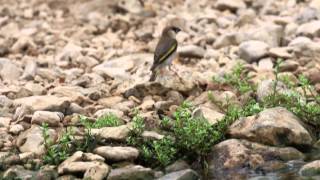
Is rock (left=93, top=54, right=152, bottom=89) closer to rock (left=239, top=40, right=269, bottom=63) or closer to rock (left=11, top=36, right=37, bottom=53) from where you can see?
rock (left=239, top=40, right=269, bottom=63)

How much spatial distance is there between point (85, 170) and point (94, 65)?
4.66m

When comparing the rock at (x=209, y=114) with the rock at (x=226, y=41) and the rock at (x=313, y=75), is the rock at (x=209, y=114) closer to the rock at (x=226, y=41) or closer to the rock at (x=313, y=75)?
the rock at (x=313, y=75)

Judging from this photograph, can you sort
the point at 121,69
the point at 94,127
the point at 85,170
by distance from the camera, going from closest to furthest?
1. the point at 85,170
2. the point at 94,127
3. the point at 121,69

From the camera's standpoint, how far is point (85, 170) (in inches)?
315

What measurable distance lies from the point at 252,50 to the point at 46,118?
13.4 feet

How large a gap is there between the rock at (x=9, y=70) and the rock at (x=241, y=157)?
419 cm

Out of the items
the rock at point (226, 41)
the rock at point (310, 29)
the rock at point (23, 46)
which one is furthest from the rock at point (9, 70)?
the rock at point (310, 29)

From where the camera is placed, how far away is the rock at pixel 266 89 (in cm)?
1003

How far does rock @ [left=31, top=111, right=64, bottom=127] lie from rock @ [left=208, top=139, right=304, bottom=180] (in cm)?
194

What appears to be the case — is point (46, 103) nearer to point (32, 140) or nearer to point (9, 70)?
point (32, 140)

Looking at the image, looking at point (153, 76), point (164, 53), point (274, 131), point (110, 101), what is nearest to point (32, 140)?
point (110, 101)

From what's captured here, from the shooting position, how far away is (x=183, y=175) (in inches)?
312

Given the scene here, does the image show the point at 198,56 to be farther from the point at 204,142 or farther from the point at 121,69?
the point at 204,142

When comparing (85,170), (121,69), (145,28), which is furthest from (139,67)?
(85,170)
